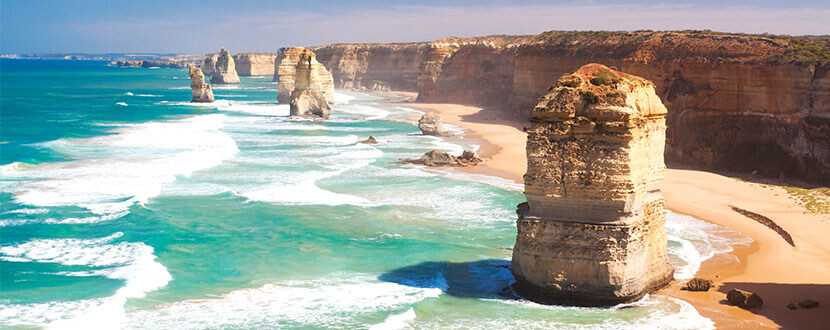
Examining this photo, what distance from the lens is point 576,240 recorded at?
572 inches

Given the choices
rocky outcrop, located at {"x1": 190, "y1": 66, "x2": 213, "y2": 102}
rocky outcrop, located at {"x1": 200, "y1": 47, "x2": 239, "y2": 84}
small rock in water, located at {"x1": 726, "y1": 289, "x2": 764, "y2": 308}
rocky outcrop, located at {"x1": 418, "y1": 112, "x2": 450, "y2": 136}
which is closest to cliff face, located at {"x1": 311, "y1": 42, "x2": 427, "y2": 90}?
rocky outcrop, located at {"x1": 200, "y1": 47, "x2": 239, "y2": 84}

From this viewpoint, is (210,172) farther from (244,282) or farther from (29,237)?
(244,282)

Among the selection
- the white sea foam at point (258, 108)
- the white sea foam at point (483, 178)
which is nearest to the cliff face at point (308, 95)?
the white sea foam at point (258, 108)

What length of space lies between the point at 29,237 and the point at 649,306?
56.6 feet

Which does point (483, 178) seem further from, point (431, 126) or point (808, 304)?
point (808, 304)

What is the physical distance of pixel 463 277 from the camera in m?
17.2

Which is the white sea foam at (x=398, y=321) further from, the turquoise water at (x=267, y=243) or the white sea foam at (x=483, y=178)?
the white sea foam at (x=483, y=178)

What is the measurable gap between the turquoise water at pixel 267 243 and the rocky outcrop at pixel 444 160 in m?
1.25

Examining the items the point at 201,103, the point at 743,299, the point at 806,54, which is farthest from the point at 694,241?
the point at 201,103

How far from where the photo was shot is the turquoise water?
1467 cm

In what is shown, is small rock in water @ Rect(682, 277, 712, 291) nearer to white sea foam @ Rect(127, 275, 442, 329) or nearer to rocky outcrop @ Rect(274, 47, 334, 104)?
white sea foam @ Rect(127, 275, 442, 329)

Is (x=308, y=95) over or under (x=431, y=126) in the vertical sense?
over

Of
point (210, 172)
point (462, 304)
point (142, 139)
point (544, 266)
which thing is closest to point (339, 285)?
point (462, 304)

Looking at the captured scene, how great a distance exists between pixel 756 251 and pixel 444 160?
1712 centimetres
